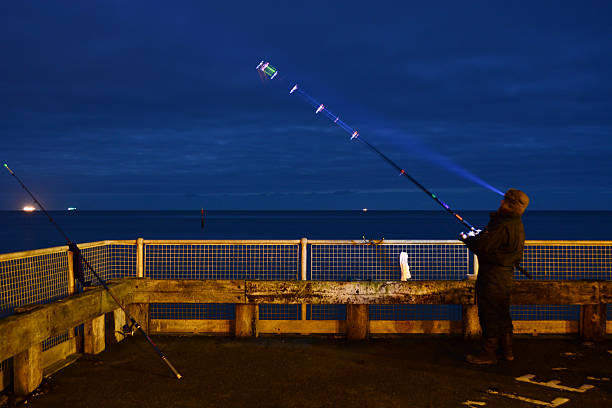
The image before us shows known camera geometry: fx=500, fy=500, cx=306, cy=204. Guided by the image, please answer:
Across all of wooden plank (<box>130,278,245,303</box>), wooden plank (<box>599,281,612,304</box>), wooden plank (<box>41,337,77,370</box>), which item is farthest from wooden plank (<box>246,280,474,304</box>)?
wooden plank (<box>41,337,77,370</box>)

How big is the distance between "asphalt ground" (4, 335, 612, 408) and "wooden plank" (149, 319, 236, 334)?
0.62 ft

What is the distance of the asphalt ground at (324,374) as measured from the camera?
4637mm

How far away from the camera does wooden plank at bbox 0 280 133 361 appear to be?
4539 millimetres

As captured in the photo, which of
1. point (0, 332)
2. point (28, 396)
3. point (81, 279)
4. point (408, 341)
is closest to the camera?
point (0, 332)

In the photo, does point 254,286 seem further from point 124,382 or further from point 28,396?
point 28,396

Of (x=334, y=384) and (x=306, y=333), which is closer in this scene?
(x=334, y=384)

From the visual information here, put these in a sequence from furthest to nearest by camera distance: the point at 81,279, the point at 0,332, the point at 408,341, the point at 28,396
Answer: the point at 408,341 → the point at 81,279 → the point at 28,396 → the point at 0,332

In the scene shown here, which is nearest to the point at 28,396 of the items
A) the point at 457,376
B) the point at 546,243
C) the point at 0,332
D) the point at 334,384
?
the point at 0,332

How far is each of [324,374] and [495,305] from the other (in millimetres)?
2082

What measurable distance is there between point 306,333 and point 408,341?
4.61 feet

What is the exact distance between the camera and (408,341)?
6.70 metres

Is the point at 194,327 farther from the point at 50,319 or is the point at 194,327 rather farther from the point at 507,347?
the point at 507,347

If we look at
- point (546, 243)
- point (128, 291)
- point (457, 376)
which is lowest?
point (457, 376)

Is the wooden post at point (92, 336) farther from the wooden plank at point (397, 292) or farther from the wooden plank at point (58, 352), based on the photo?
the wooden plank at point (397, 292)
